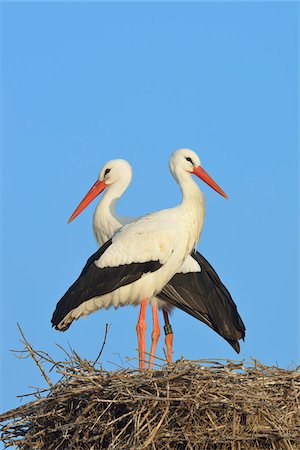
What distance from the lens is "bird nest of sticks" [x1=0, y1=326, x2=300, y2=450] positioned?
8812mm

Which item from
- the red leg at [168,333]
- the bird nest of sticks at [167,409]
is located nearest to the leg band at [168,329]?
the red leg at [168,333]

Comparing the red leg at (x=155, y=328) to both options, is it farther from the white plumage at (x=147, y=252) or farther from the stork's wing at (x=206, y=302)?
the white plumage at (x=147, y=252)

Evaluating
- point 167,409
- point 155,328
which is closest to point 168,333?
point 155,328

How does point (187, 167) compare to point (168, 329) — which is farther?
point (168, 329)

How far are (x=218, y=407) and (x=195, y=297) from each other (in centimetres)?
270

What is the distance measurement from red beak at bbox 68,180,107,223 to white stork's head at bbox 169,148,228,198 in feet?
3.30

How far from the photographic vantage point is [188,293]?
1154cm

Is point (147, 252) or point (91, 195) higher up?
point (91, 195)

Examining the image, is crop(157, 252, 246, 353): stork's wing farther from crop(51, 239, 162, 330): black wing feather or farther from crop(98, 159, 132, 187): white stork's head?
crop(98, 159, 132, 187): white stork's head

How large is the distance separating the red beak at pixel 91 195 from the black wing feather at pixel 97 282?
55.0 inches

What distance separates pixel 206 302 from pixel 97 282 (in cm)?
98

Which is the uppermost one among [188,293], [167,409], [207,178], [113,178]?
[113,178]

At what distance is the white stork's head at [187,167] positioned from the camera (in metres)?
11.5

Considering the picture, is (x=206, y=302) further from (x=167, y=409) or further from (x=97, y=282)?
(x=167, y=409)
